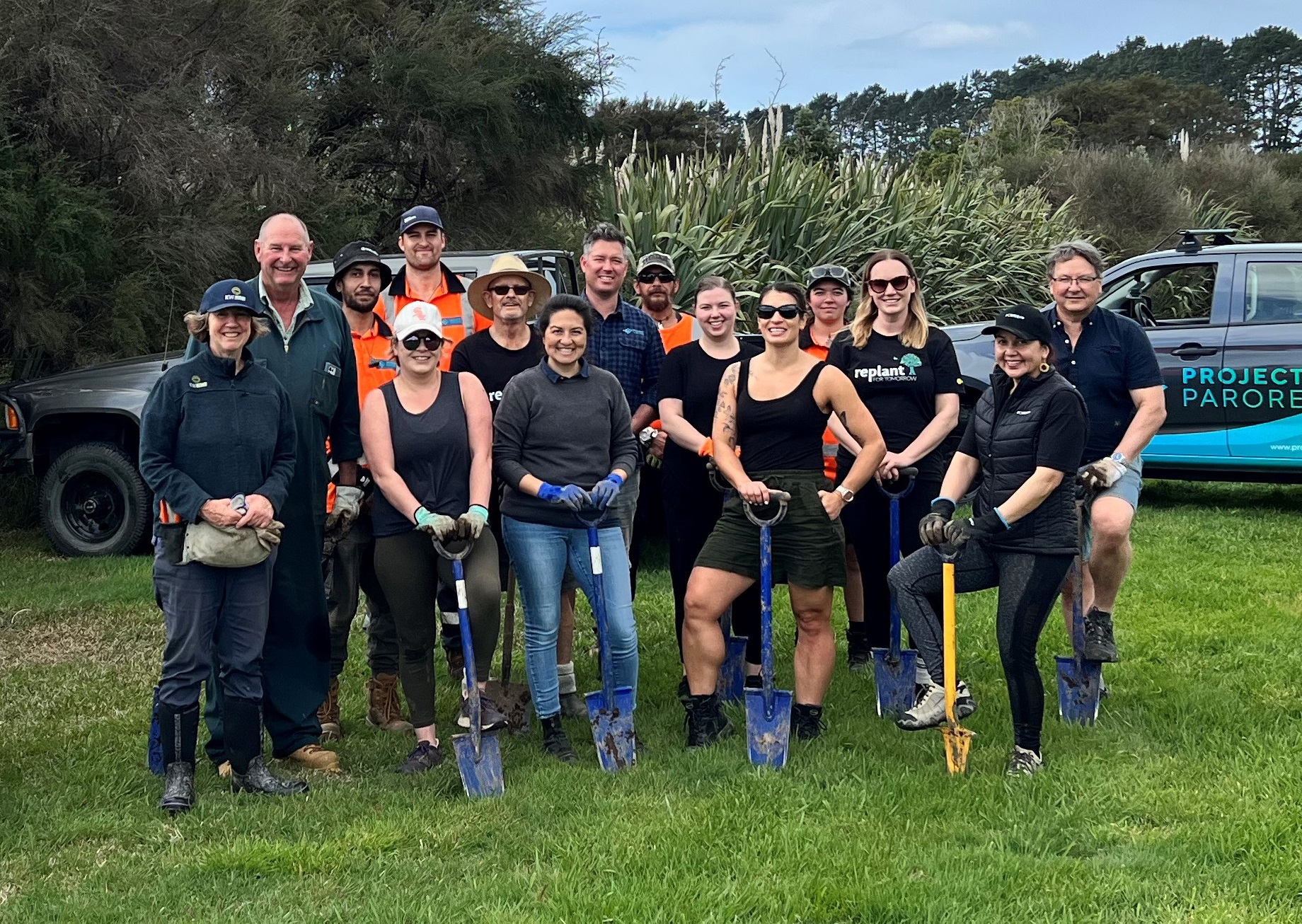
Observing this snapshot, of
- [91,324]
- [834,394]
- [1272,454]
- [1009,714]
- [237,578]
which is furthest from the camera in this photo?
[91,324]

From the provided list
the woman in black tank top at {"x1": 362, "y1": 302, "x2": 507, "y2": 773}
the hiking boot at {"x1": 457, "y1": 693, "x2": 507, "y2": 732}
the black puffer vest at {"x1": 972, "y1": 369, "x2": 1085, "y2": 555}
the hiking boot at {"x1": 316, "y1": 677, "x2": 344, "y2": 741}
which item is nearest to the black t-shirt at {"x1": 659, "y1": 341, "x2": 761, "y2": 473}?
the woman in black tank top at {"x1": 362, "y1": 302, "x2": 507, "y2": 773}

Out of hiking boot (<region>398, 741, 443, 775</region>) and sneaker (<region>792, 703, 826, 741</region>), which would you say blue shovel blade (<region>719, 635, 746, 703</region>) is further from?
hiking boot (<region>398, 741, 443, 775</region>)

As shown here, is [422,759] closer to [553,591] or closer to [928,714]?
[553,591]

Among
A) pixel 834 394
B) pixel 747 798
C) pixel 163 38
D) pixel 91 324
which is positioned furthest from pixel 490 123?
pixel 747 798

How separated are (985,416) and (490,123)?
34.7 feet

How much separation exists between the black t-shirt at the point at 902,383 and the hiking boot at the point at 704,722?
4.82 feet

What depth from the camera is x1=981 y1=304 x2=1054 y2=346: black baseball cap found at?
4.96 m

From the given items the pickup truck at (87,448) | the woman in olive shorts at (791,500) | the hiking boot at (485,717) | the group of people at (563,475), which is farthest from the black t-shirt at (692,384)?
the pickup truck at (87,448)

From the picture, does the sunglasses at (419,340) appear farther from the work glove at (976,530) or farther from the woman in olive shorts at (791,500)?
the work glove at (976,530)

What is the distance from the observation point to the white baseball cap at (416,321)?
5223 mm

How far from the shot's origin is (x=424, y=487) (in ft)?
17.5

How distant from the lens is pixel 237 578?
5102 mm

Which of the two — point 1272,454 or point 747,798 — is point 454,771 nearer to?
point 747,798

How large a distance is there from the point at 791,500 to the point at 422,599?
5.07 ft
